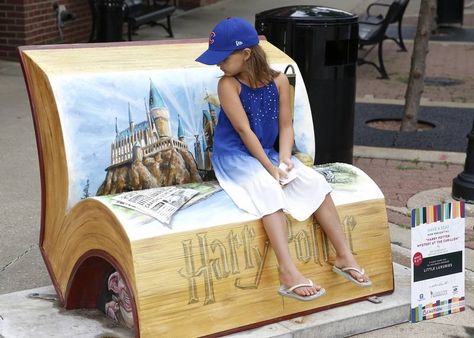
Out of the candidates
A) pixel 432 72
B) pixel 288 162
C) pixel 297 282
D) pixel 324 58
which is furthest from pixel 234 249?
pixel 432 72

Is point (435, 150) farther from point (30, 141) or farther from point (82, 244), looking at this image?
point (82, 244)

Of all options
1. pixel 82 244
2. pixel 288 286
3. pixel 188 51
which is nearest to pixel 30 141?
pixel 188 51

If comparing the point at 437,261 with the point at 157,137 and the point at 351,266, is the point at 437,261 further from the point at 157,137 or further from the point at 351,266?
the point at 157,137

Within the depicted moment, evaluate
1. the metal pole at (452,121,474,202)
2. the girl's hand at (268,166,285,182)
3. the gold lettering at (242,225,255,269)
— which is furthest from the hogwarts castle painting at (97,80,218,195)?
the metal pole at (452,121,474,202)

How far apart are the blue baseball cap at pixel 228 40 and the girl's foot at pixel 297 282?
1.09m

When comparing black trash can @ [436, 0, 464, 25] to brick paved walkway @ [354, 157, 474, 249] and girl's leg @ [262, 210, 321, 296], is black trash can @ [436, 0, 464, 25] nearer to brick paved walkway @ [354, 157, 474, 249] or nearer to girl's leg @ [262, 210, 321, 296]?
brick paved walkway @ [354, 157, 474, 249]

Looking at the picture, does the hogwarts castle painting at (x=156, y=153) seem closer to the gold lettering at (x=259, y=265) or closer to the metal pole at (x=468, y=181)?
the gold lettering at (x=259, y=265)

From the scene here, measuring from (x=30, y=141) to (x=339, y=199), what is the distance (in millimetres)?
4340

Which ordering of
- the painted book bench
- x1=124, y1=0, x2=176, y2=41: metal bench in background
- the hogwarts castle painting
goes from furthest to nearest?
x1=124, y1=0, x2=176, y2=41: metal bench in background → the hogwarts castle painting → the painted book bench

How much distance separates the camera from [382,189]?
6906 millimetres

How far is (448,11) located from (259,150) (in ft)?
44.9

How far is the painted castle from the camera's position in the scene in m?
4.41

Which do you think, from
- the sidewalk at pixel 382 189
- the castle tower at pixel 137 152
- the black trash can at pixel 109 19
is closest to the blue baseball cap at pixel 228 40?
the castle tower at pixel 137 152

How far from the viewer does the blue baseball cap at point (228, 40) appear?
13.8 ft
